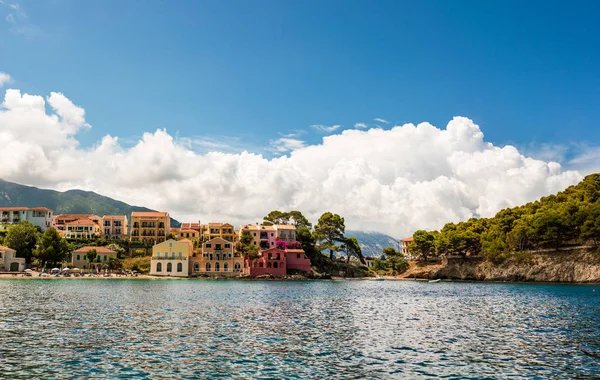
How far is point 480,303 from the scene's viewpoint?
196 ft

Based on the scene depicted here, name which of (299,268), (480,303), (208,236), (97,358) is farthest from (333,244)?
(97,358)

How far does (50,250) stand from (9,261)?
9.73m

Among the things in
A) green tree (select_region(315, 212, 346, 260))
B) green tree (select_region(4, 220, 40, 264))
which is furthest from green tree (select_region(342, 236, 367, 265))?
green tree (select_region(4, 220, 40, 264))

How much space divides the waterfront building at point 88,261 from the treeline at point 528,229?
329ft

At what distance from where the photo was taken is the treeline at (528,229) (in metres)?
114

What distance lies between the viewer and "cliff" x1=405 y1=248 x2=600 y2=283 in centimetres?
11150

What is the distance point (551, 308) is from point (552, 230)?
7220 centimetres

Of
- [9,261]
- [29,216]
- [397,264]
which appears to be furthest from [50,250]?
[397,264]

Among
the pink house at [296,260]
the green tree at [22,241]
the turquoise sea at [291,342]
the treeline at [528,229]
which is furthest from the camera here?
the pink house at [296,260]

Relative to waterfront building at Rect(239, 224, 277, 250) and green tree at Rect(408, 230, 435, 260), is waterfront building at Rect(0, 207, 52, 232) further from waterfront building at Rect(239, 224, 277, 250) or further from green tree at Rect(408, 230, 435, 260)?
green tree at Rect(408, 230, 435, 260)

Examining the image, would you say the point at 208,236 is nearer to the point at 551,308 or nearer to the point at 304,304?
the point at 304,304

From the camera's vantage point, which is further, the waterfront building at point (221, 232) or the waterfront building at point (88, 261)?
the waterfront building at point (221, 232)

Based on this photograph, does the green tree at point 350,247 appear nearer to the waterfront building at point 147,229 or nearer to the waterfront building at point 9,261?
the waterfront building at point 147,229

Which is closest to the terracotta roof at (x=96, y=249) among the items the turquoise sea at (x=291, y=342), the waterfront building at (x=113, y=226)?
the waterfront building at (x=113, y=226)
